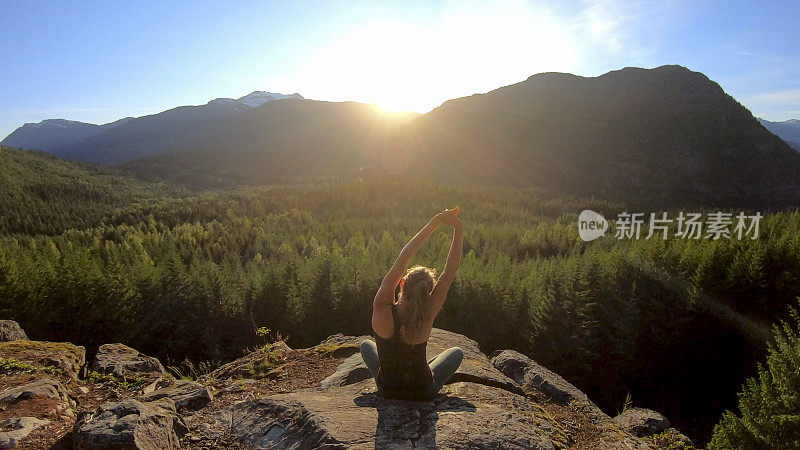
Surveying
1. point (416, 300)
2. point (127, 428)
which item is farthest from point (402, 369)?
point (127, 428)

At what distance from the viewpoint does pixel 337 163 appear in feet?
215

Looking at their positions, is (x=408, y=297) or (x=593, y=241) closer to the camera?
(x=408, y=297)

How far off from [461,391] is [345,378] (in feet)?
3.87

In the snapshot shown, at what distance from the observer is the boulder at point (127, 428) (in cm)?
241

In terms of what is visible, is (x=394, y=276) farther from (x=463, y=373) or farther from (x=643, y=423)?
(x=643, y=423)

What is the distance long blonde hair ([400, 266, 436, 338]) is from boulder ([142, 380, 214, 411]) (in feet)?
6.81

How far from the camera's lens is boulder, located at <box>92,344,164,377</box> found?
426 cm

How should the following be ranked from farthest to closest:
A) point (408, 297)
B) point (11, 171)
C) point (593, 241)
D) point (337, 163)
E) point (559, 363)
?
point (337, 163)
point (11, 171)
point (593, 241)
point (559, 363)
point (408, 297)

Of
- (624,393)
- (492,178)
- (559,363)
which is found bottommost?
(624,393)

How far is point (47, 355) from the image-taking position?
4223 mm

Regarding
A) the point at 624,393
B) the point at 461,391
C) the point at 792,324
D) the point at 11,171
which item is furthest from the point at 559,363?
the point at 11,171

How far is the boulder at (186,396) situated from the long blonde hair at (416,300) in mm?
2075

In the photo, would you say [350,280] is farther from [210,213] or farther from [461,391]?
[210,213]

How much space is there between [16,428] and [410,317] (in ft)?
9.04
